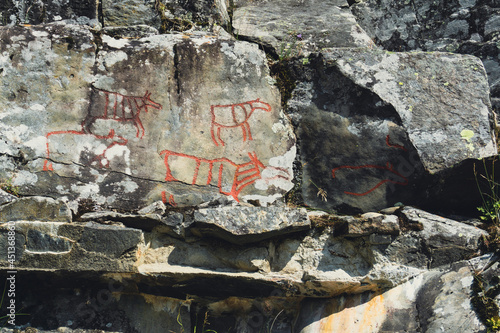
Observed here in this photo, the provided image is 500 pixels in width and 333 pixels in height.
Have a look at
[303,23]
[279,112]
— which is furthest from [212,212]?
[303,23]

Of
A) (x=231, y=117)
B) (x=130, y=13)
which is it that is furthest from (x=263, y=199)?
(x=130, y=13)

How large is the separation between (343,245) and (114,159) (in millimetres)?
1530

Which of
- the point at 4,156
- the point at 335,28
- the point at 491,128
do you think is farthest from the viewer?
the point at 335,28

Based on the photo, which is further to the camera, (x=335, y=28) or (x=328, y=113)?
(x=335, y=28)

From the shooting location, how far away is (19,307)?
2.93 m

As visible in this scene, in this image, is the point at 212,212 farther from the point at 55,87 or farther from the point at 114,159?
the point at 55,87

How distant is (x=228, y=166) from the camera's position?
3.30 metres

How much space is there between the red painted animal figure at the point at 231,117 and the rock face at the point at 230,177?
0.01 m

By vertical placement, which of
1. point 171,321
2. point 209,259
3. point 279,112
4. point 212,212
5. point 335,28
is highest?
point 335,28

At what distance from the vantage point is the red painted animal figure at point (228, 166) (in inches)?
128

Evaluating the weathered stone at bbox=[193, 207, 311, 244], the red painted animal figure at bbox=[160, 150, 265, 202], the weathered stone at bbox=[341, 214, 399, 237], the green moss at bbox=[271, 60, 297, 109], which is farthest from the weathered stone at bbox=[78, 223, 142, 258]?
the green moss at bbox=[271, 60, 297, 109]

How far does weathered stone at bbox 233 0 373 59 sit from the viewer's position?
3.81 metres

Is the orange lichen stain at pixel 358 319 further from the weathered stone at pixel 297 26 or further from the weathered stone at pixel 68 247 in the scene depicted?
the weathered stone at pixel 297 26

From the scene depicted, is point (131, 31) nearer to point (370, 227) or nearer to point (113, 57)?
point (113, 57)
